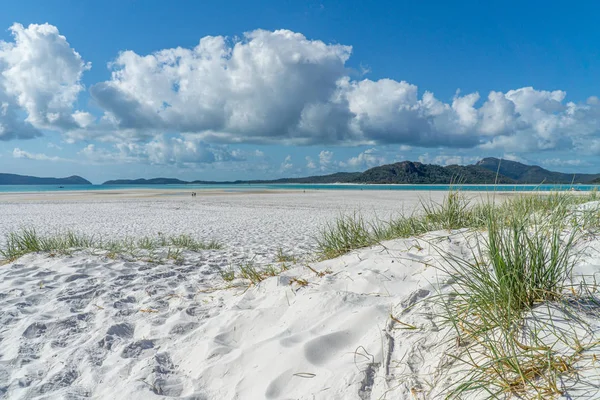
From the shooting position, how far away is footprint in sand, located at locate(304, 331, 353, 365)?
2.29 m

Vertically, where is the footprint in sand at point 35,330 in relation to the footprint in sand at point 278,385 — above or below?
below

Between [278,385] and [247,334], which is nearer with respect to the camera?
[278,385]

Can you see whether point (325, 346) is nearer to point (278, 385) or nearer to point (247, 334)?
point (278, 385)

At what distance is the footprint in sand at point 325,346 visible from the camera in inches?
90.3

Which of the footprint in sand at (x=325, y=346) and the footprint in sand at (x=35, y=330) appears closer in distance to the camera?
the footprint in sand at (x=325, y=346)

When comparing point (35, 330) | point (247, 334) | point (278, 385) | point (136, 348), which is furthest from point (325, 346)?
A: point (35, 330)

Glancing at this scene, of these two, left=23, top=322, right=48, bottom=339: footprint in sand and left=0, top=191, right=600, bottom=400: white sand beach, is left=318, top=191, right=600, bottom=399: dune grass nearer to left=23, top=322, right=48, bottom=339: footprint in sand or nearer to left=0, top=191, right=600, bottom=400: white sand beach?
left=0, top=191, right=600, bottom=400: white sand beach

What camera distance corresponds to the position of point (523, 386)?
1538 millimetres

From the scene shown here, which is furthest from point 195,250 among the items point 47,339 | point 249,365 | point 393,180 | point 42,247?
point 393,180

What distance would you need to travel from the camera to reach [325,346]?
2.39m

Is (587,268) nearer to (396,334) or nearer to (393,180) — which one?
(396,334)

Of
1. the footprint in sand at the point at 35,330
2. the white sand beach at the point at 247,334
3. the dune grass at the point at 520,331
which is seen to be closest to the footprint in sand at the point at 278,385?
the white sand beach at the point at 247,334

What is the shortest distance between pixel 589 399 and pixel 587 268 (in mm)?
1452

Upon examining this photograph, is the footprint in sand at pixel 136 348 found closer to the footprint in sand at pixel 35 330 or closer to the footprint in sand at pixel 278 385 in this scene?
the footprint in sand at pixel 35 330
